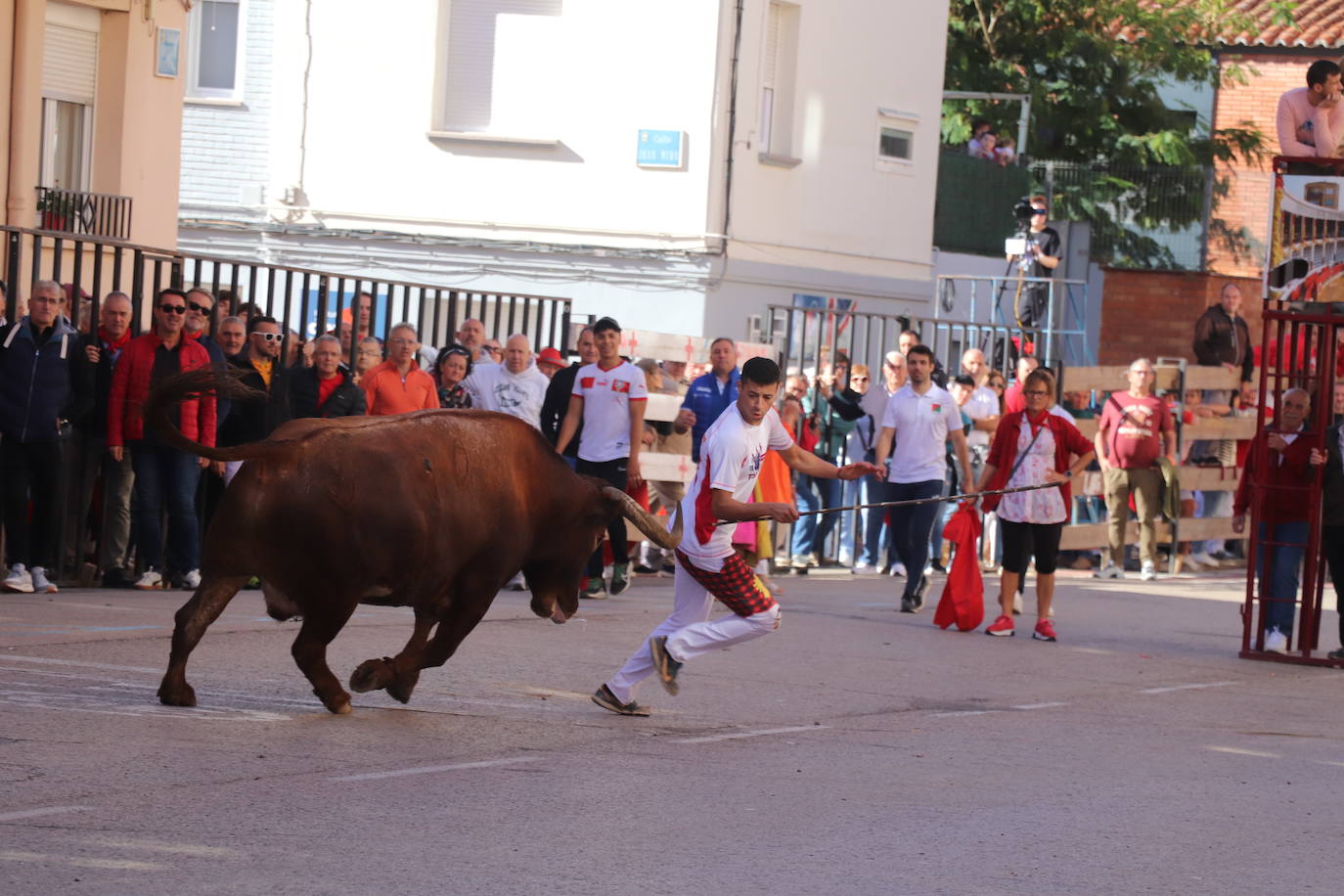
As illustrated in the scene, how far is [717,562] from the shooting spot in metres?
9.91

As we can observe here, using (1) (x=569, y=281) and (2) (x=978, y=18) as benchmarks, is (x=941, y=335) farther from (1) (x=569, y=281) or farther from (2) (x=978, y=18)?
(2) (x=978, y=18)

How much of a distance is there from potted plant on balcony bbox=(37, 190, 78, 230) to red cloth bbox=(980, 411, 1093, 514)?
9.14m

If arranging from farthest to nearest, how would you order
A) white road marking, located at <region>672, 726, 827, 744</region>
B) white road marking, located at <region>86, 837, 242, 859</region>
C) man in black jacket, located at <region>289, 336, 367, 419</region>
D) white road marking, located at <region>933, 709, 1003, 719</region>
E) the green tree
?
the green tree < man in black jacket, located at <region>289, 336, 367, 419</region> < white road marking, located at <region>933, 709, 1003, 719</region> < white road marking, located at <region>672, 726, 827, 744</region> < white road marking, located at <region>86, 837, 242, 859</region>

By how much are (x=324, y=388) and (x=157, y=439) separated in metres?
1.28

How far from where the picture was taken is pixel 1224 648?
15.2m

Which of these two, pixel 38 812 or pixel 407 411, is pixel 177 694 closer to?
pixel 38 812

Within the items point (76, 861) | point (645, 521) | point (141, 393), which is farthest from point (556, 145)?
point (76, 861)

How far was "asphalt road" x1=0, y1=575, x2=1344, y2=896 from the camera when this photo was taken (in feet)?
21.9

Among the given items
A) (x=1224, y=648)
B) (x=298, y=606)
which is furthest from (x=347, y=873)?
(x=1224, y=648)

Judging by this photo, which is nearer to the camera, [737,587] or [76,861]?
[76,861]

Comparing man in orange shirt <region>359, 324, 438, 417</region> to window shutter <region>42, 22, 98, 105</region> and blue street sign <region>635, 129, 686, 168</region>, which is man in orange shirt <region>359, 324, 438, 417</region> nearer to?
window shutter <region>42, 22, 98, 105</region>

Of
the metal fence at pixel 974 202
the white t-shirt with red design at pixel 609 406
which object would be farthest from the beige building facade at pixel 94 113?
the metal fence at pixel 974 202

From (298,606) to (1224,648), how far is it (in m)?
8.21

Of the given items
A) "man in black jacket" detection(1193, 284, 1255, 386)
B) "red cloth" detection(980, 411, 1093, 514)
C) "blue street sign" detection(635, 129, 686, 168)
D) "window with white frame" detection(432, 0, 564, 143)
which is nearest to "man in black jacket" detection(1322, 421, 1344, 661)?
"red cloth" detection(980, 411, 1093, 514)
